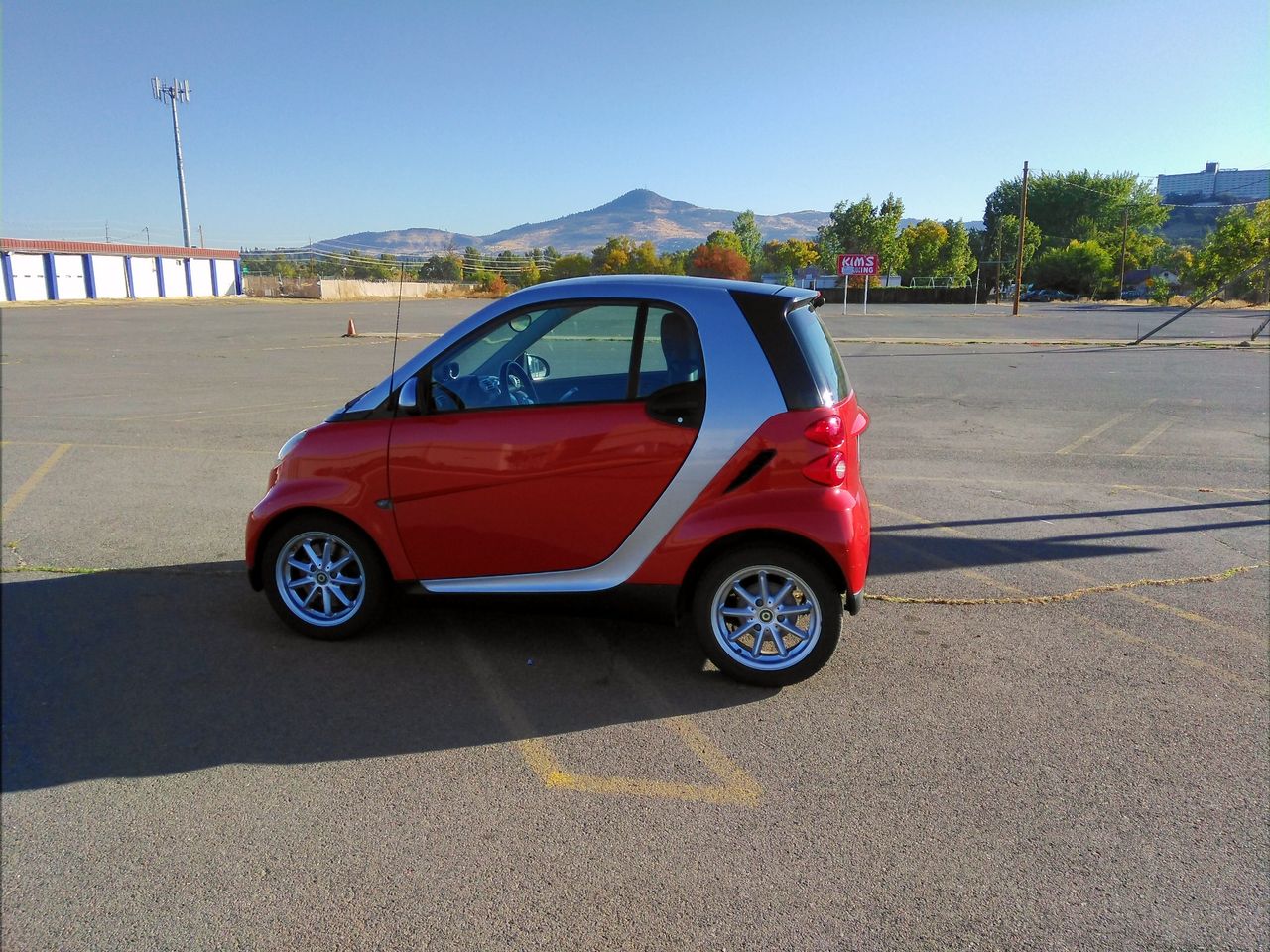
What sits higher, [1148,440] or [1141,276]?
[1141,276]

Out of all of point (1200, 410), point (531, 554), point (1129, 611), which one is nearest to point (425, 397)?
point (531, 554)

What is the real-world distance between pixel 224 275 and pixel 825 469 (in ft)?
274

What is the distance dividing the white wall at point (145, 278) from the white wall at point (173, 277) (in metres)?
0.60

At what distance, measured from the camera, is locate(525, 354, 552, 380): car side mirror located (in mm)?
4448

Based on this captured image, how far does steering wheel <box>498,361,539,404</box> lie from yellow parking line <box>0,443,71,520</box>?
492 centimetres

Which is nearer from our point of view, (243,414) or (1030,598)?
(1030,598)

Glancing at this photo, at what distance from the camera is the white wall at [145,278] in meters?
61.9

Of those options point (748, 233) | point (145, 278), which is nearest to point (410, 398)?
point (145, 278)

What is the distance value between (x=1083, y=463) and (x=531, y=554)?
736cm

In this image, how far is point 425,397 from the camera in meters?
4.19

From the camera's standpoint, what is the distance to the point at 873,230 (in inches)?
4090

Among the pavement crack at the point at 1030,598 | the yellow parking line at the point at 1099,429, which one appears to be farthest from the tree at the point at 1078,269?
the pavement crack at the point at 1030,598

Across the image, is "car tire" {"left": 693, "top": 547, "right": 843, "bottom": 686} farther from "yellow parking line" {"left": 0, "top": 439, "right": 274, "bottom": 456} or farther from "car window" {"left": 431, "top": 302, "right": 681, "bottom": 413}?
"yellow parking line" {"left": 0, "top": 439, "right": 274, "bottom": 456}

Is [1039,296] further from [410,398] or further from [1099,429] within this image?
[410,398]
